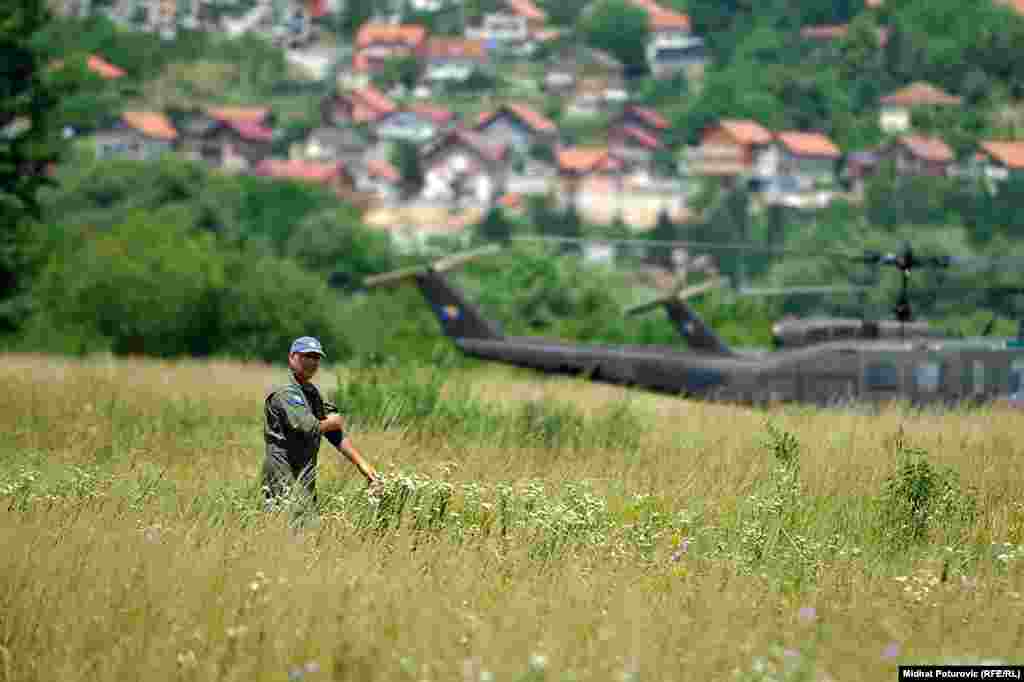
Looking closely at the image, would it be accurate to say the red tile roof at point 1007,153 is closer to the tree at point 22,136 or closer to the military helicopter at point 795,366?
the tree at point 22,136

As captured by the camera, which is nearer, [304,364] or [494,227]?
[304,364]

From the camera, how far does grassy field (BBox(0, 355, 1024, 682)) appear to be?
9523mm

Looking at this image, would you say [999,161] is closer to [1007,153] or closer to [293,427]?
[1007,153]

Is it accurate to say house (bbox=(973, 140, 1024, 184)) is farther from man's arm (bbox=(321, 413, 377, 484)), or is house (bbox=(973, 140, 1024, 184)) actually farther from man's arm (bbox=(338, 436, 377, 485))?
man's arm (bbox=(338, 436, 377, 485))

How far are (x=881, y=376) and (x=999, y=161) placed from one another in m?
164

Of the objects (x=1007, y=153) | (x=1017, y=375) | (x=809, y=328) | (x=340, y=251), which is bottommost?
(x=1007, y=153)

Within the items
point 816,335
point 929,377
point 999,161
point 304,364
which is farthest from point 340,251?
point 304,364

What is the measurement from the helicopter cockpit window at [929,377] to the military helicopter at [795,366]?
12 millimetres

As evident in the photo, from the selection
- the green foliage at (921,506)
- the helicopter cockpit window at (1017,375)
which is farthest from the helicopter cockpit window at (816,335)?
the green foliage at (921,506)

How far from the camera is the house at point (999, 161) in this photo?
590ft

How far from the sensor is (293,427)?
39.9 feet

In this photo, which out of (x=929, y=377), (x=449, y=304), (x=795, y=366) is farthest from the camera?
(x=449, y=304)

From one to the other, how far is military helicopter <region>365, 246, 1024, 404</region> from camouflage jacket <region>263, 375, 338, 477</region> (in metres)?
12.8

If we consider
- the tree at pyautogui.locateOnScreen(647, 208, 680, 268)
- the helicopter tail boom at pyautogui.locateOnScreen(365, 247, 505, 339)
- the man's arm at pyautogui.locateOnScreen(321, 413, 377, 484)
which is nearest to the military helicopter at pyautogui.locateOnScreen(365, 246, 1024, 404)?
the helicopter tail boom at pyautogui.locateOnScreen(365, 247, 505, 339)
